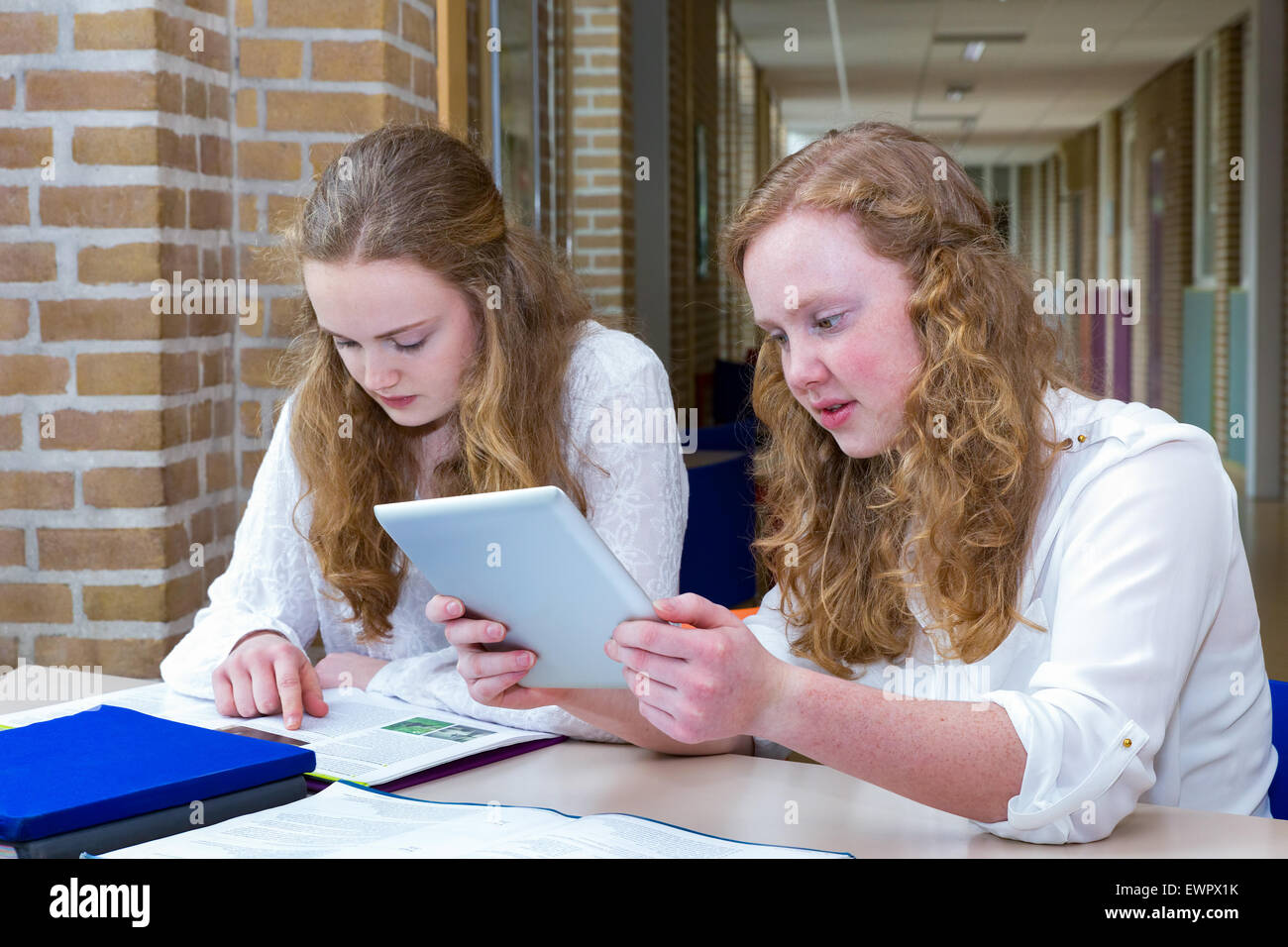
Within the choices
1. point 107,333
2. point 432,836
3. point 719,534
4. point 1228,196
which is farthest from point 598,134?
point 1228,196

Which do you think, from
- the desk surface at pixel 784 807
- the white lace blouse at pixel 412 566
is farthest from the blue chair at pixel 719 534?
the desk surface at pixel 784 807

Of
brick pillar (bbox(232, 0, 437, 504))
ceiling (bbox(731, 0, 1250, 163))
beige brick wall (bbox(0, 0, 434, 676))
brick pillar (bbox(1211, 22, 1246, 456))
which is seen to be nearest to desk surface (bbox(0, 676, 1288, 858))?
beige brick wall (bbox(0, 0, 434, 676))

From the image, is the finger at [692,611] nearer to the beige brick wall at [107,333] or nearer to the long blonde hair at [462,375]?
the long blonde hair at [462,375]

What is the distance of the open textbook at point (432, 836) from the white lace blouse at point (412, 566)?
390 mm

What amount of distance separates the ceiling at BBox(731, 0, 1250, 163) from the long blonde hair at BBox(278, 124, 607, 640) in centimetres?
671

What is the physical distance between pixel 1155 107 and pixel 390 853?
13.0 meters

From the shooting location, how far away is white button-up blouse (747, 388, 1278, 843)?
1180mm

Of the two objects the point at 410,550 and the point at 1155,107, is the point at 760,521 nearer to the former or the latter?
the point at 410,550

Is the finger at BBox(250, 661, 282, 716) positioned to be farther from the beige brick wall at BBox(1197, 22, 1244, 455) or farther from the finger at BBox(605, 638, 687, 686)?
the beige brick wall at BBox(1197, 22, 1244, 455)

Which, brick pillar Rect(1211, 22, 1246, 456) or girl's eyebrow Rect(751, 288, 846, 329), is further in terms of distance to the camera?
brick pillar Rect(1211, 22, 1246, 456)

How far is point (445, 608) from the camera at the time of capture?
1.30 meters

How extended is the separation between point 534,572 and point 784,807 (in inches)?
13.7

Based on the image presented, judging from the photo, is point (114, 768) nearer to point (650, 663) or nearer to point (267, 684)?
point (267, 684)
